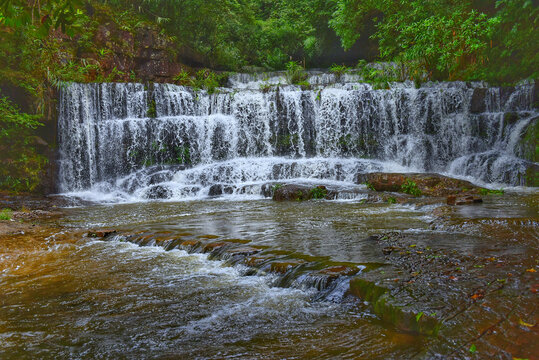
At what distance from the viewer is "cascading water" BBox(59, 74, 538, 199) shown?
46.1 feet

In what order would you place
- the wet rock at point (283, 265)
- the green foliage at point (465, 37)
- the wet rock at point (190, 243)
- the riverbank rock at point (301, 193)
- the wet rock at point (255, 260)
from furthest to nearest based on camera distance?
the green foliage at point (465, 37), the riverbank rock at point (301, 193), the wet rock at point (190, 243), the wet rock at point (255, 260), the wet rock at point (283, 265)

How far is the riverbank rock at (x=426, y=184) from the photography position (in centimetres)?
994

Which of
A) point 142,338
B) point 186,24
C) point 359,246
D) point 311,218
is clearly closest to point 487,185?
point 311,218

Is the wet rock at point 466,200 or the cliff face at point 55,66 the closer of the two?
the wet rock at point 466,200

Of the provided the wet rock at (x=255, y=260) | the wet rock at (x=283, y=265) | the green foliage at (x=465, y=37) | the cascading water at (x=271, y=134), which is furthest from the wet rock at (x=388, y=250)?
the green foliage at (x=465, y=37)

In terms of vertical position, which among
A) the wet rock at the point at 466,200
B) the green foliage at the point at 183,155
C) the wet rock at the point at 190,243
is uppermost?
the green foliage at the point at 183,155

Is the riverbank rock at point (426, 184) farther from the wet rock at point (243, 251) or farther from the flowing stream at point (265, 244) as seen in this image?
the wet rock at point (243, 251)

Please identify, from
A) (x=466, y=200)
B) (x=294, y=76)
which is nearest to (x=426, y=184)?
(x=466, y=200)

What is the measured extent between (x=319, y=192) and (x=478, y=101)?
8713 millimetres

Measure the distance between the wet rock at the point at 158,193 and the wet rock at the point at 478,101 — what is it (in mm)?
12299

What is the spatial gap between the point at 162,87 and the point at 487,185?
44.1ft

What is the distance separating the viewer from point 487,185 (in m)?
11.7

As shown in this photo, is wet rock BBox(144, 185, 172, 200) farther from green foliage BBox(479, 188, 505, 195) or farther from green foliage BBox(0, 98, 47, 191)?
green foliage BBox(479, 188, 505, 195)

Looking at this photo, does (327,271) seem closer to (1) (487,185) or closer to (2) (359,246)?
(2) (359,246)
